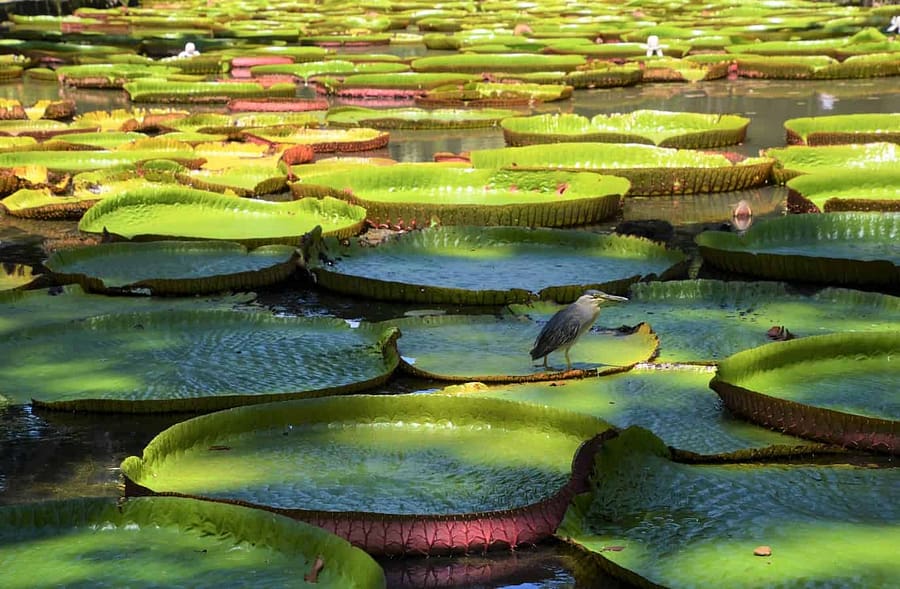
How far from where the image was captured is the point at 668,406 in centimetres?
384

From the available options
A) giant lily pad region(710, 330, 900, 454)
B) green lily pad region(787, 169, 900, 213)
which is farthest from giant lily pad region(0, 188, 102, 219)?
giant lily pad region(710, 330, 900, 454)

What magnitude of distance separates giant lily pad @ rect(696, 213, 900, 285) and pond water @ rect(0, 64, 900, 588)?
0.17 meters

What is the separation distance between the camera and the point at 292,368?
4.36 metres

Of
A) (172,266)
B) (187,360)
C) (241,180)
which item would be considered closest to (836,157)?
(241,180)

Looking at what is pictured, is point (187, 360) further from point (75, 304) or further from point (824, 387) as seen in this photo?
point (824, 387)

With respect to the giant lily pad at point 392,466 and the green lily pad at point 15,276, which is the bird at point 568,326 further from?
the green lily pad at point 15,276

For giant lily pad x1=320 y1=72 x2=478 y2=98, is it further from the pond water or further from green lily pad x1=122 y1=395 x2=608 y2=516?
green lily pad x1=122 y1=395 x2=608 y2=516

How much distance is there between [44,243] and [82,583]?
4.24 m

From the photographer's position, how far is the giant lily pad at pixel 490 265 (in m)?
5.29

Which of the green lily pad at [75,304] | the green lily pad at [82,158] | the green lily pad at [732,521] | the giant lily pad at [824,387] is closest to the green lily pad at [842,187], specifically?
the giant lily pad at [824,387]

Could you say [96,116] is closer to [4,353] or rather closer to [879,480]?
[4,353]

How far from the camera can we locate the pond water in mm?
2992

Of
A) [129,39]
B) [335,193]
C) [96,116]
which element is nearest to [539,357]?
[335,193]

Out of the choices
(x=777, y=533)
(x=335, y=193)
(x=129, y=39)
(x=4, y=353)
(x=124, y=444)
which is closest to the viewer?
(x=777, y=533)
